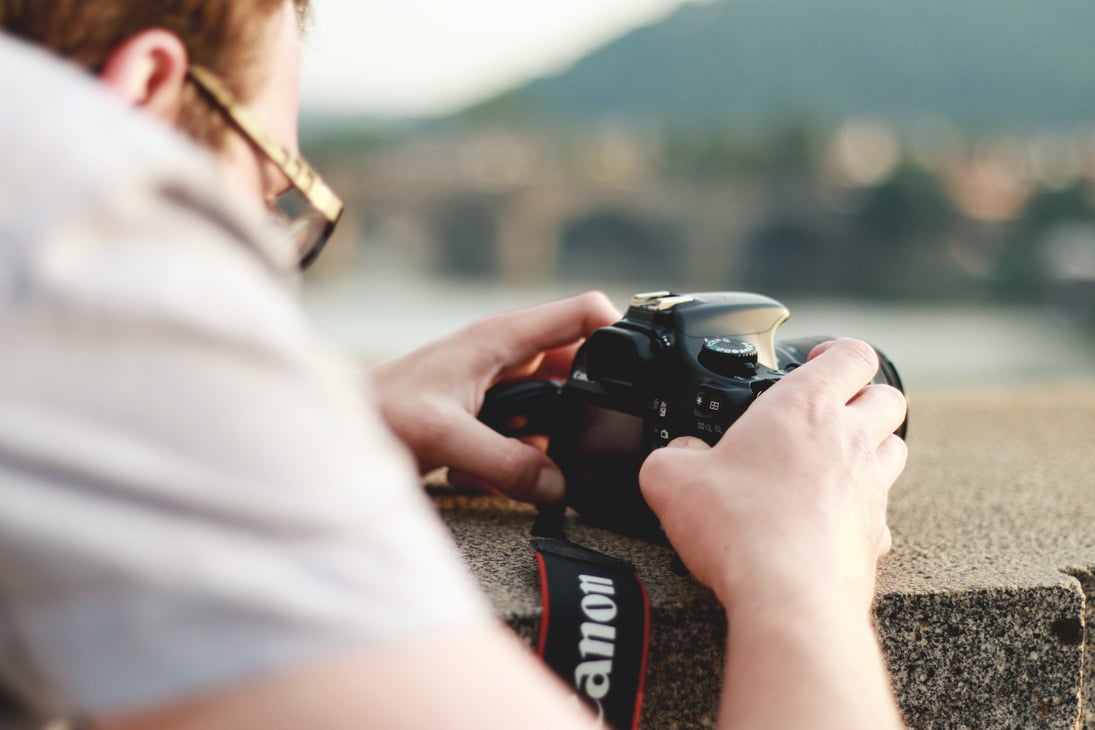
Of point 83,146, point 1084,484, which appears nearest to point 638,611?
point 83,146

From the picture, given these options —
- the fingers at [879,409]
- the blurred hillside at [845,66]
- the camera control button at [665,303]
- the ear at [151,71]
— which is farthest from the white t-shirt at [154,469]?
the blurred hillside at [845,66]

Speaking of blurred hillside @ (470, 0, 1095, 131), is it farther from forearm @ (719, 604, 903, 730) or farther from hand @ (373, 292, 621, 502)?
forearm @ (719, 604, 903, 730)

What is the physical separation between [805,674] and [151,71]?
0.36 meters

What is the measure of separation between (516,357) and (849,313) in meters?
18.5

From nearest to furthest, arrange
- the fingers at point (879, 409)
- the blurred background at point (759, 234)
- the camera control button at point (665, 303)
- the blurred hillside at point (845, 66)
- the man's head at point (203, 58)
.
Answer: the man's head at point (203, 58), the fingers at point (879, 409), the camera control button at point (665, 303), the blurred background at point (759, 234), the blurred hillside at point (845, 66)

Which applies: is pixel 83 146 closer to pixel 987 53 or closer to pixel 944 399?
pixel 944 399

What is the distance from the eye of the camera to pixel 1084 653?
75cm

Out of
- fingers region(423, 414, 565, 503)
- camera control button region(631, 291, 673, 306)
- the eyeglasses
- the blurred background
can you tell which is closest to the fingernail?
fingers region(423, 414, 565, 503)

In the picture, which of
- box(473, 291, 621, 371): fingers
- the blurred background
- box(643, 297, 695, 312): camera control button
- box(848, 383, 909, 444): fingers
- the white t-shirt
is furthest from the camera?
the blurred background

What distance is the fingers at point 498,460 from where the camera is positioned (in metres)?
0.78

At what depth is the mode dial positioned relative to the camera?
2.15 feet

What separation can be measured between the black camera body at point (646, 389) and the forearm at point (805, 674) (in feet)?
0.64

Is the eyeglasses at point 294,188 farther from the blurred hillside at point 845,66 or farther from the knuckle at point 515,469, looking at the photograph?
the blurred hillside at point 845,66

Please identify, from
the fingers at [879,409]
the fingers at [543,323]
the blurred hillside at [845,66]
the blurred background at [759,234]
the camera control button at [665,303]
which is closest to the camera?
the fingers at [879,409]
